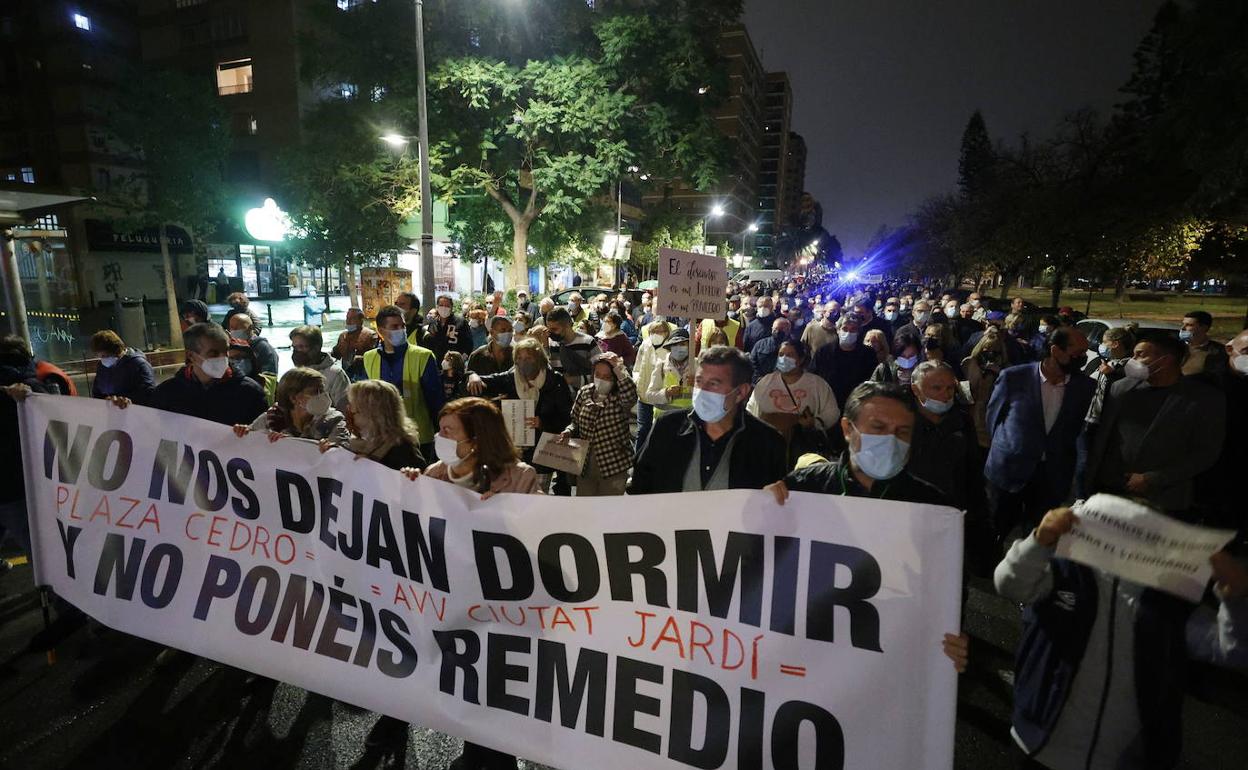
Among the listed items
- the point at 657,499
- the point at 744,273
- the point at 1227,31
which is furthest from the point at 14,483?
the point at 744,273

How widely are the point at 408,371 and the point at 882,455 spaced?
4.37 metres

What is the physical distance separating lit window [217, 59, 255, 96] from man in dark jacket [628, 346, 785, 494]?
42148 millimetres

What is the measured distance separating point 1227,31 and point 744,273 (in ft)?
121

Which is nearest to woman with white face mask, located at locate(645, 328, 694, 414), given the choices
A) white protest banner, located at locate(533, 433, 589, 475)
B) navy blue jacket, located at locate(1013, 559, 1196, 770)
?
white protest banner, located at locate(533, 433, 589, 475)

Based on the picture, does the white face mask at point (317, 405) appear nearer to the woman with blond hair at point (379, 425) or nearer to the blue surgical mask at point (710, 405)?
the woman with blond hair at point (379, 425)

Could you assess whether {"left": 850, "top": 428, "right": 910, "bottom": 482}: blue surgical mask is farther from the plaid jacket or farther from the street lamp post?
the street lamp post

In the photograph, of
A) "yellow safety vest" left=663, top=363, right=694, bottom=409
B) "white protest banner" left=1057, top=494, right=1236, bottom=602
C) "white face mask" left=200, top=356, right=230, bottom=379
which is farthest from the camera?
"yellow safety vest" left=663, top=363, right=694, bottom=409

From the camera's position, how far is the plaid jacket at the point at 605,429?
4.75 m

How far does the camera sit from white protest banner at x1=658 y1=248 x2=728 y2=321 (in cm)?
581

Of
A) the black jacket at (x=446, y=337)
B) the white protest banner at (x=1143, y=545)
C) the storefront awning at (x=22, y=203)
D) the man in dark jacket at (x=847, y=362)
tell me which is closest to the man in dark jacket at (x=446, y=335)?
the black jacket at (x=446, y=337)

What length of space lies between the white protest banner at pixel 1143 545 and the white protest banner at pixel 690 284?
13.3ft

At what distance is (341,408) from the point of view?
17.7 ft

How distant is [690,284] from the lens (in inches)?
236

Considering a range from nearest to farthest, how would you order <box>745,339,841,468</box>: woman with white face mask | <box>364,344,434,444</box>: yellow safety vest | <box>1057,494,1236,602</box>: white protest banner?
<box>1057,494,1236,602</box>: white protest banner < <box>745,339,841,468</box>: woman with white face mask < <box>364,344,434,444</box>: yellow safety vest
